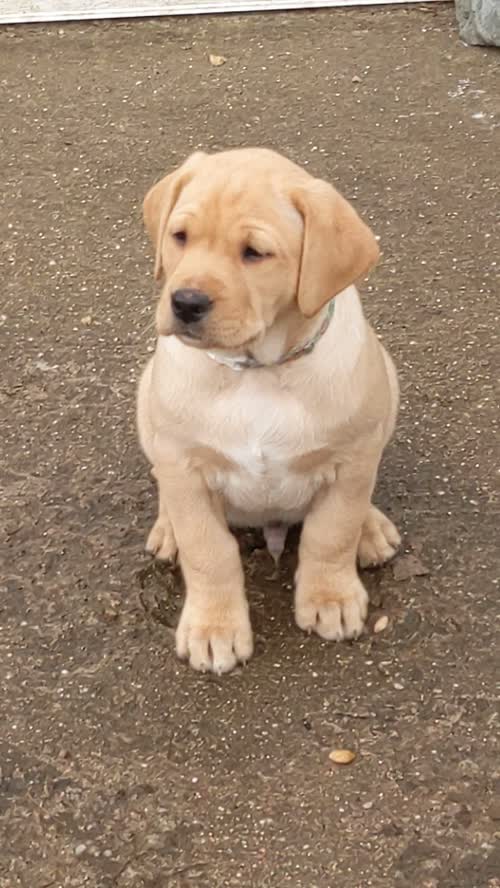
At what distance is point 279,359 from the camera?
7.62 ft

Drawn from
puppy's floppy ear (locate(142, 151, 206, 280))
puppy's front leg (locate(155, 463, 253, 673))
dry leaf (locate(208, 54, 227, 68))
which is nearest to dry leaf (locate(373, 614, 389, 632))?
puppy's front leg (locate(155, 463, 253, 673))

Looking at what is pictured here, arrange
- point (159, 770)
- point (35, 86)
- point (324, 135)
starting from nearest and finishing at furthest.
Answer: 1. point (159, 770)
2. point (324, 135)
3. point (35, 86)

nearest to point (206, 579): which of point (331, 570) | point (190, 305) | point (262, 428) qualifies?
point (331, 570)

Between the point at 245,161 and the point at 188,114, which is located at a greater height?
the point at 245,161

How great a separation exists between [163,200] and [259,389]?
1.32 feet

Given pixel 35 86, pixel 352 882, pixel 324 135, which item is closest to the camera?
pixel 352 882

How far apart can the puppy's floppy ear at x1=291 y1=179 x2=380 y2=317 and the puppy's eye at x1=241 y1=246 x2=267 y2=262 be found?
8 cm

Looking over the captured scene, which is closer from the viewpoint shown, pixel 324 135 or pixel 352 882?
pixel 352 882

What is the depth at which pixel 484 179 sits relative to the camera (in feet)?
14.4

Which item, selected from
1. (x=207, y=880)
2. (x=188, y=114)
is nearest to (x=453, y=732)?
(x=207, y=880)

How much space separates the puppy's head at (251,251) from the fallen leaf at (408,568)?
2.73 feet

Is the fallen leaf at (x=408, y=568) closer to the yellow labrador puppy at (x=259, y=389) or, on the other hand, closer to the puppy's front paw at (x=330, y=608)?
the yellow labrador puppy at (x=259, y=389)

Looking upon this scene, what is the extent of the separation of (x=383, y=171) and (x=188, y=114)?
938 millimetres

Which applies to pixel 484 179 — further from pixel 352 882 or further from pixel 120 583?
pixel 352 882
